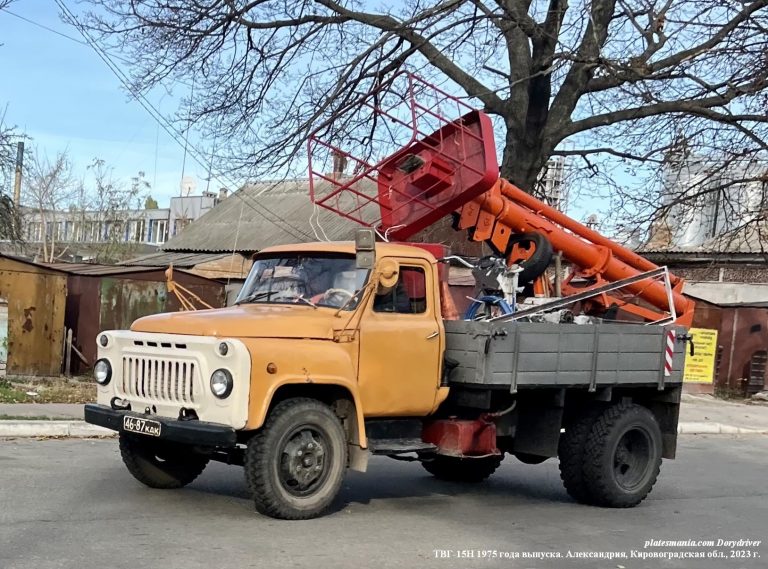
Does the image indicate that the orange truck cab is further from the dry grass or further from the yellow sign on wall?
the yellow sign on wall

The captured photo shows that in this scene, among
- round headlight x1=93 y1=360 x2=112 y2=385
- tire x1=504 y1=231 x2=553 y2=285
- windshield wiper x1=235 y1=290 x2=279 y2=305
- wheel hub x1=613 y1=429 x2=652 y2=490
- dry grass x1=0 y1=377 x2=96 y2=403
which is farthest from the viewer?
dry grass x1=0 y1=377 x2=96 y2=403

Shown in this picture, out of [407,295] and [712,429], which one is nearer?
[407,295]

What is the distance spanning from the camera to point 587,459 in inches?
331

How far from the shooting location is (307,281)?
760cm

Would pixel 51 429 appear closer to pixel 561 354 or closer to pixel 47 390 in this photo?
pixel 47 390

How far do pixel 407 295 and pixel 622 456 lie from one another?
2.71 m

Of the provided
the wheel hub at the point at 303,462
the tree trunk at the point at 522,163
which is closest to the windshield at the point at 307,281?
the wheel hub at the point at 303,462

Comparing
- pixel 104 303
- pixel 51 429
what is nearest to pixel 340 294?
pixel 51 429

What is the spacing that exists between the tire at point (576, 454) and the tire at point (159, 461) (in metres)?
3.23

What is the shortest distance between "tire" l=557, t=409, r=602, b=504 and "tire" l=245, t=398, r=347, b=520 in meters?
2.52

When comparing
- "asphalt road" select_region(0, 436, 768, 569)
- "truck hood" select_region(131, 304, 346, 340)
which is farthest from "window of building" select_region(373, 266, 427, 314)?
"asphalt road" select_region(0, 436, 768, 569)

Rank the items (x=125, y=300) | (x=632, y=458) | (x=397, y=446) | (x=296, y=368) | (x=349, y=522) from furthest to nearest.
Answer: (x=125, y=300)
(x=632, y=458)
(x=397, y=446)
(x=349, y=522)
(x=296, y=368)

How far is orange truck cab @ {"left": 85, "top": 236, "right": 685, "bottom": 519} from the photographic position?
661 centimetres

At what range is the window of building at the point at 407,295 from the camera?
24.7 ft
